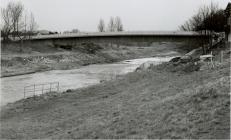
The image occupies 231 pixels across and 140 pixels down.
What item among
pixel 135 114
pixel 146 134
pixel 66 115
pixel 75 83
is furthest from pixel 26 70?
pixel 146 134

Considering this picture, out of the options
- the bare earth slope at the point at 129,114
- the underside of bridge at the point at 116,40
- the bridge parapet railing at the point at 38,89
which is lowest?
the bridge parapet railing at the point at 38,89

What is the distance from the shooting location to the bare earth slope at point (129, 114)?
14657 millimetres

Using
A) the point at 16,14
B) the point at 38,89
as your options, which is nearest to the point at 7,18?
the point at 16,14

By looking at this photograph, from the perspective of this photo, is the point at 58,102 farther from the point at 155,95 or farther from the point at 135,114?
the point at 135,114

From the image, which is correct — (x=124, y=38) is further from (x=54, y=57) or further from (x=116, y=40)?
(x=54, y=57)

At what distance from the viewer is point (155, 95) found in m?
24.2

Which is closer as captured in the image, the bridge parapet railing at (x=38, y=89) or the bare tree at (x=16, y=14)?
the bridge parapet railing at (x=38, y=89)

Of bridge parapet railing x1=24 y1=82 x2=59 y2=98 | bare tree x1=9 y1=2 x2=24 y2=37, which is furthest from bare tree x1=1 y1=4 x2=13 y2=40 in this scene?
bridge parapet railing x1=24 y1=82 x2=59 y2=98

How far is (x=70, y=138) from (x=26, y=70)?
45.4 meters

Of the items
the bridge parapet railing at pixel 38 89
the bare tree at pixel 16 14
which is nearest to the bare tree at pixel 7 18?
the bare tree at pixel 16 14

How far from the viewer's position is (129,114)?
19.0 meters

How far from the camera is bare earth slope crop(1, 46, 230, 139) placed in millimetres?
14657

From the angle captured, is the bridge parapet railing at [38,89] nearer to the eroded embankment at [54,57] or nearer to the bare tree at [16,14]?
the eroded embankment at [54,57]

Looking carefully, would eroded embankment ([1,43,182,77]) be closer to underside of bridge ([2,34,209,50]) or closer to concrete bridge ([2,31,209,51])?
underside of bridge ([2,34,209,50])
